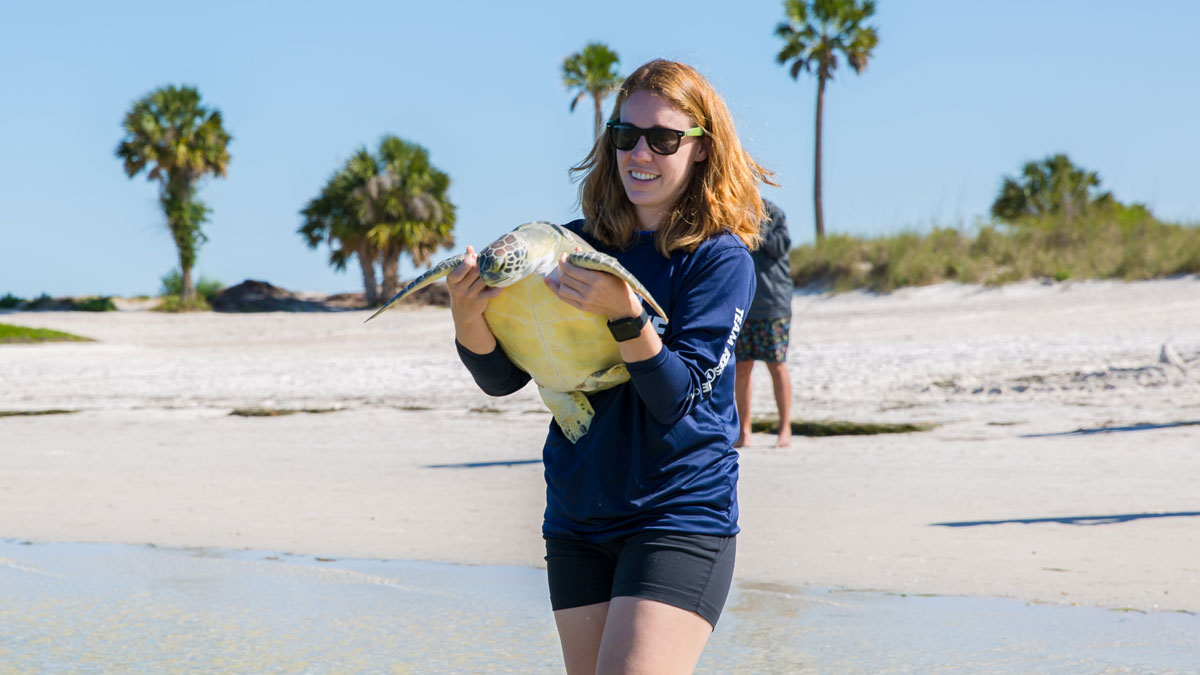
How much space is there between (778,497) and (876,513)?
1.94 ft

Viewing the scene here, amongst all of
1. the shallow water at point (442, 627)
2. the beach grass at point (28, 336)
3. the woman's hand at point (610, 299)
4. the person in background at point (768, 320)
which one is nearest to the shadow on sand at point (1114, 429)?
the person in background at point (768, 320)

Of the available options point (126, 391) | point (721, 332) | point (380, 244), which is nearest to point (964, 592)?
point (721, 332)

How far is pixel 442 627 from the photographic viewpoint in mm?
4414

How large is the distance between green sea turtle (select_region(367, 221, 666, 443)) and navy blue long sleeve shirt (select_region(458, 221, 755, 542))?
51mm

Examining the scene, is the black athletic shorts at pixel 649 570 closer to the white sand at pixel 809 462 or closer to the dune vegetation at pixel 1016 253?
the white sand at pixel 809 462

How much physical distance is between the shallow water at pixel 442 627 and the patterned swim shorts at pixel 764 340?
2486 mm

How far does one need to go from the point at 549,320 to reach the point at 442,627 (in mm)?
2508

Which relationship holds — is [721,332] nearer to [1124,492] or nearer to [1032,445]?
[1124,492]

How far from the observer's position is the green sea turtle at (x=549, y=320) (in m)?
2.08

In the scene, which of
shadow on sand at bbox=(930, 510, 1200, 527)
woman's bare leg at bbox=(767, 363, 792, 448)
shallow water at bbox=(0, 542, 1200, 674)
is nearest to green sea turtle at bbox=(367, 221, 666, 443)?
shallow water at bbox=(0, 542, 1200, 674)

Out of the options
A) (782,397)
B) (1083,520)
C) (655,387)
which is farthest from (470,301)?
(782,397)

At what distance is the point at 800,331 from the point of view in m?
16.4

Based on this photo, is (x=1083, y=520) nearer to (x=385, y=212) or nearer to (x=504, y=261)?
(x=504, y=261)

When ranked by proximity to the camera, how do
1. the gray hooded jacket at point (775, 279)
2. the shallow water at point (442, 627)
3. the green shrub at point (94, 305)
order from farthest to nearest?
the green shrub at point (94, 305), the gray hooded jacket at point (775, 279), the shallow water at point (442, 627)
